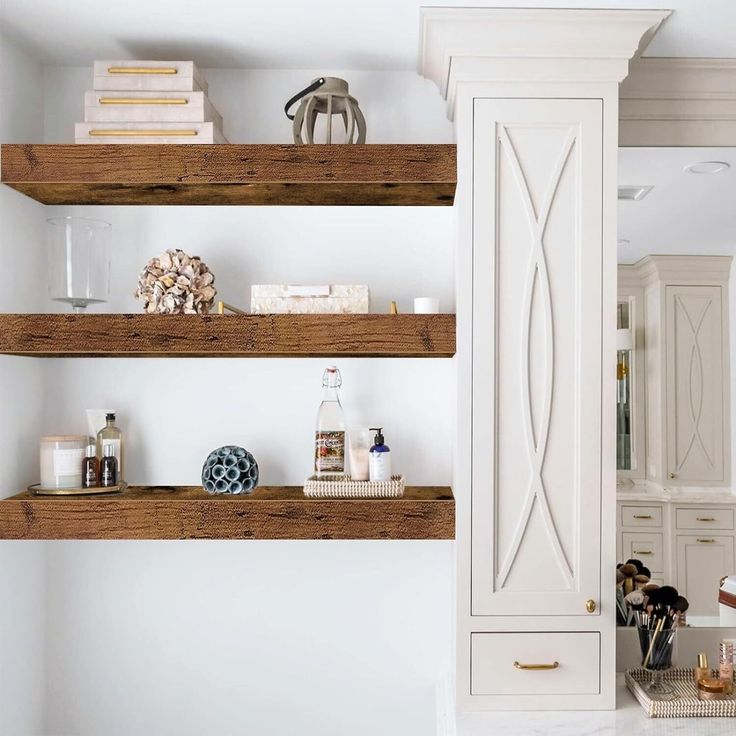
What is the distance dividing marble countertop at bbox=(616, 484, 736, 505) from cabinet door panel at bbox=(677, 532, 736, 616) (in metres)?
0.10

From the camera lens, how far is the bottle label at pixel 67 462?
2.14 metres

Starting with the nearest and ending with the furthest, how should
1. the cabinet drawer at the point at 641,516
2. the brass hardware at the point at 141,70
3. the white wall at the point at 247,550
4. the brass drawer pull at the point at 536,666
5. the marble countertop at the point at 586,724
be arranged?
the marble countertop at the point at 586,724 → the brass drawer pull at the point at 536,666 → the brass hardware at the point at 141,70 → the cabinet drawer at the point at 641,516 → the white wall at the point at 247,550

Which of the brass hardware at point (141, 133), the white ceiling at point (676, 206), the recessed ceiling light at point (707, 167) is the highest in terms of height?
the brass hardware at point (141, 133)

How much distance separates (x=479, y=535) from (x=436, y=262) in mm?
834

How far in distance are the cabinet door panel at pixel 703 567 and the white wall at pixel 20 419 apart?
1912 mm

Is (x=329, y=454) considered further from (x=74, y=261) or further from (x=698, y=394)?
(x=698, y=394)

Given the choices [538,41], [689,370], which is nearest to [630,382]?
[689,370]

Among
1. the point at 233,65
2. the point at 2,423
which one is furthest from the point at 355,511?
the point at 233,65

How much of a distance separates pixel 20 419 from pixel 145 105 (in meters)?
0.96

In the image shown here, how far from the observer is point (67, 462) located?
2.15 metres

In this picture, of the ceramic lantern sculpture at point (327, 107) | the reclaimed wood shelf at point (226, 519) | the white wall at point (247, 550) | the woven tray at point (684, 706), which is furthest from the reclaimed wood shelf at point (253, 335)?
the woven tray at point (684, 706)

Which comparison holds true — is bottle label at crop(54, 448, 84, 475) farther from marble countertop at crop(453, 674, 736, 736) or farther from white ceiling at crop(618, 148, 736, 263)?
white ceiling at crop(618, 148, 736, 263)

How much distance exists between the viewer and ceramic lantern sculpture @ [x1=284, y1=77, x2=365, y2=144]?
2133 millimetres

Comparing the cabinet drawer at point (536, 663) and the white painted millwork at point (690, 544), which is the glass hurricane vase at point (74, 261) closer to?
the cabinet drawer at point (536, 663)
